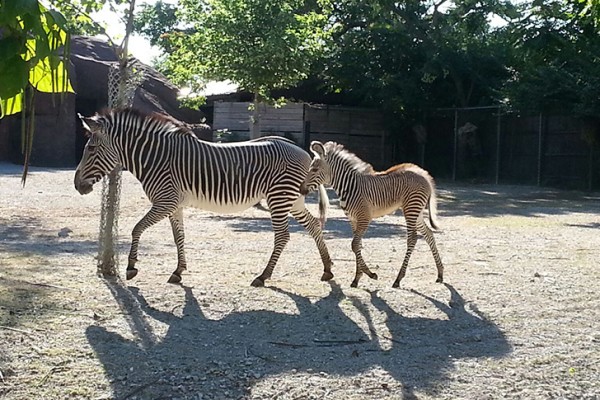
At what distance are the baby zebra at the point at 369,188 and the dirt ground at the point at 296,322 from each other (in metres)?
0.64

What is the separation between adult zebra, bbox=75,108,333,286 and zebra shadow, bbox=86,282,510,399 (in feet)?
3.89

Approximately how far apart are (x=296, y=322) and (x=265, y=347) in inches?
32.4

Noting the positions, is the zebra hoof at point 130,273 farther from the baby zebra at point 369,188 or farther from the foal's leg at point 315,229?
the baby zebra at point 369,188

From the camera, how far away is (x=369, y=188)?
844cm

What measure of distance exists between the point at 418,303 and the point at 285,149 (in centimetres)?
233

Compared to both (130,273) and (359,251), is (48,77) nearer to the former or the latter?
(130,273)

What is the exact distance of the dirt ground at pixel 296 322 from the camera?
15.8 ft

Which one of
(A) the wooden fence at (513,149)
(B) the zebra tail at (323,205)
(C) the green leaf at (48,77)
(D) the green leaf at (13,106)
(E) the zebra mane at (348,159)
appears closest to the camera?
(C) the green leaf at (48,77)

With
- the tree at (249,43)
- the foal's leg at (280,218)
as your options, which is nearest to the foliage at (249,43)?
the tree at (249,43)

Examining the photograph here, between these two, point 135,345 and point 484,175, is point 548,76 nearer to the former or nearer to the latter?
point 484,175

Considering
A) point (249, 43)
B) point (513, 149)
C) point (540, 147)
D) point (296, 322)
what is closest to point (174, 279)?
point (296, 322)

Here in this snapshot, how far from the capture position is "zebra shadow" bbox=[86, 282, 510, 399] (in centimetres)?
480

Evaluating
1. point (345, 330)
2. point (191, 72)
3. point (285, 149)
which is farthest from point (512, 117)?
point (345, 330)

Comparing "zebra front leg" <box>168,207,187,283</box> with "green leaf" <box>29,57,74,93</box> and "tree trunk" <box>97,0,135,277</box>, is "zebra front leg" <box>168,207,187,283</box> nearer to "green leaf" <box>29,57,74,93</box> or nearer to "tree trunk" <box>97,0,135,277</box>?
"tree trunk" <box>97,0,135,277</box>
